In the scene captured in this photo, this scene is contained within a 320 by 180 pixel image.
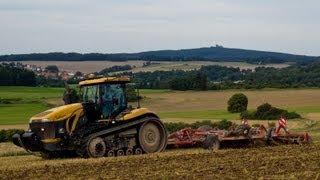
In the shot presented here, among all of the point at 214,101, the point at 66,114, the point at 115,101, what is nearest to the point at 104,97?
the point at 115,101

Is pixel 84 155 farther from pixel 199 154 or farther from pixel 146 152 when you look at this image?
pixel 199 154

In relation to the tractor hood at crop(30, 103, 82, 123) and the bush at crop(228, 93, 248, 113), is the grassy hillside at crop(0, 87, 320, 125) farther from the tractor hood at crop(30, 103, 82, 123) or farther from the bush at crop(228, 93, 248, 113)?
the tractor hood at crop(30, 103, 82, 123)

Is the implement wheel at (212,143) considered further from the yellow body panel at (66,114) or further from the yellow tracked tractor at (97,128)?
the yellow body panel at (66,114)

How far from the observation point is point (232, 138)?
23.1 m

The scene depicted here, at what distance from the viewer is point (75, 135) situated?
67.3 ft

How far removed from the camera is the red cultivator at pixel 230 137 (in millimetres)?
22767

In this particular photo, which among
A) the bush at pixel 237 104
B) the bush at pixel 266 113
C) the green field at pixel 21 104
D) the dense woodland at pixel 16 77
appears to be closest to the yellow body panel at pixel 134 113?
the bush at pixel 266 113

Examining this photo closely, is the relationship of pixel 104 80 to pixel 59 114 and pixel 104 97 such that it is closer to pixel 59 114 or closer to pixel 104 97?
pixel 104 97

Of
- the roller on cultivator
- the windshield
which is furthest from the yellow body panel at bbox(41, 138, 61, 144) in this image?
the roller on cultivator

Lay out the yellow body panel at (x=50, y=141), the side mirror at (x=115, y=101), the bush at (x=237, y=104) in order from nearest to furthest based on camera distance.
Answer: the yellow body panel at (x=50, y=141) → the side mirror at (x=115, y=101) → the bush at (x=237, y=104)

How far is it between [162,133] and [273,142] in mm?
4263

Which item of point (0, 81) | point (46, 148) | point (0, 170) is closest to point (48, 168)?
point (0, 170)

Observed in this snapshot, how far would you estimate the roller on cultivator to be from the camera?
2281cm

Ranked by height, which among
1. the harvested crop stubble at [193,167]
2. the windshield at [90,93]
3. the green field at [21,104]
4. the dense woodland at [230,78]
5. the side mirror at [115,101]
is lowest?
the green field at [21,104]
